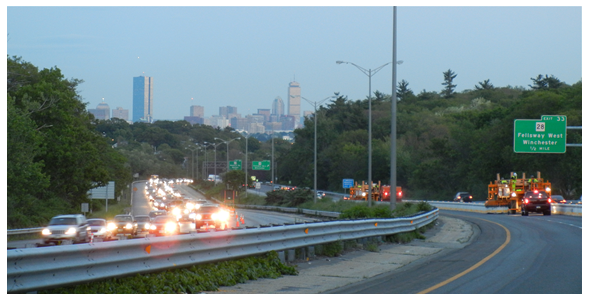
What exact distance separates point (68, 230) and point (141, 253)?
1946cm

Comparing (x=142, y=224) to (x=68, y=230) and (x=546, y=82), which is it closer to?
(x=68, y=230)

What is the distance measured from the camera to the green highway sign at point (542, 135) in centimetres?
3869

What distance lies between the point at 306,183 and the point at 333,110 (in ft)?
97.2

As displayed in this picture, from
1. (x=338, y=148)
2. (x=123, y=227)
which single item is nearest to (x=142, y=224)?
(x=123, y=227)

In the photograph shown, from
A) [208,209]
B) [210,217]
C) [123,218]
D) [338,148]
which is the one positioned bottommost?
[210,217]

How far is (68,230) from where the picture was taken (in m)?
28.6

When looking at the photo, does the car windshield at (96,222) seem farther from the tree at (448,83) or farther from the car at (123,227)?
the tree at (448,83)

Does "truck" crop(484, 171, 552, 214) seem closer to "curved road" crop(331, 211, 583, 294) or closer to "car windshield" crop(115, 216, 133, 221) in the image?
"car windshield" crop(115, 216, 133, 221)

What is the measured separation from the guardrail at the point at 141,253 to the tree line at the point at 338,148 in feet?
104

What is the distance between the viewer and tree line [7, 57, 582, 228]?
49156 mm

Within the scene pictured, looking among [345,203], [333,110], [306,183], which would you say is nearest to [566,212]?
[345,203]

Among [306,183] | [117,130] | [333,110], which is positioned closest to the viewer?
[306,183]

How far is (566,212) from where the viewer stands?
48.8m
